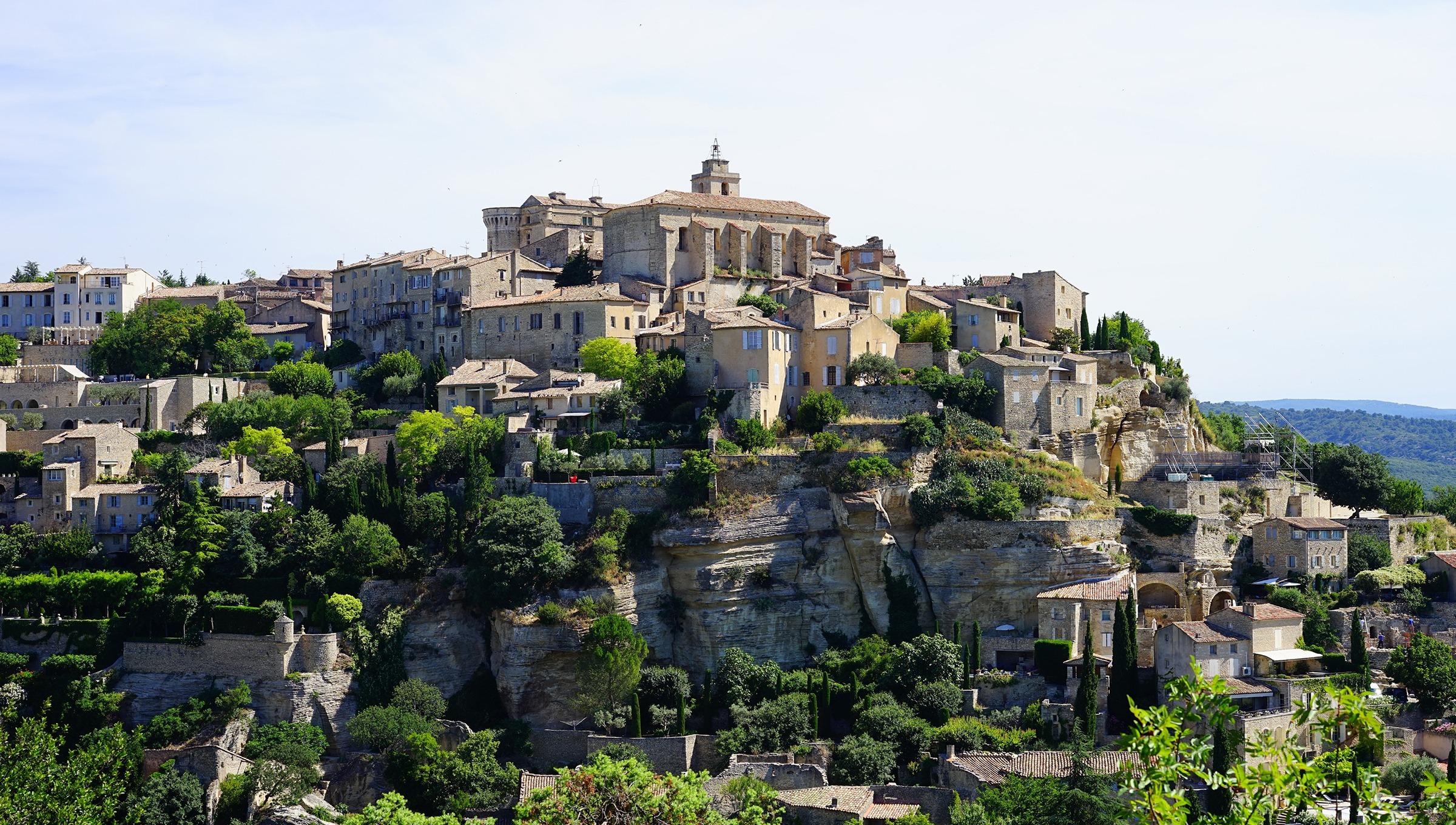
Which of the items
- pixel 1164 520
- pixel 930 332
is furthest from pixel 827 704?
pixel 930 332

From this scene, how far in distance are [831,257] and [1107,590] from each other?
30185 millimetres

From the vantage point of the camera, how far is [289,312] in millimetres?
85625

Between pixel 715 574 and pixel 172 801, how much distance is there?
1960cm

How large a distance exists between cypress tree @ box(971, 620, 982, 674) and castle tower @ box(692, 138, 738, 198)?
34225 millimetres

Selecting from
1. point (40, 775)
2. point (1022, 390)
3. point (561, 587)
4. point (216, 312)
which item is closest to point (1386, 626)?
point (1022, 390)

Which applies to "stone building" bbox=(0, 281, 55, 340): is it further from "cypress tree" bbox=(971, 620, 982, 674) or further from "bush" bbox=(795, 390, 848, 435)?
"cypress tree" bbox=(971, 620, 982, 674)

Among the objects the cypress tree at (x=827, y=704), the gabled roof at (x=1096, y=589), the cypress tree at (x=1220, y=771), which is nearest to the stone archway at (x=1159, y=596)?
the gabled roof at (x=1096, y=589)

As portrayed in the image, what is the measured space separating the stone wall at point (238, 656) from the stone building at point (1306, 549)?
33.8 meters

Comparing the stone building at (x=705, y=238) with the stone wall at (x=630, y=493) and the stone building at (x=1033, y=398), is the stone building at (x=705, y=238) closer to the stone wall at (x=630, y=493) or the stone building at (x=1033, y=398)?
the stone wall at (x=630, y=493)

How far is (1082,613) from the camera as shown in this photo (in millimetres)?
52469

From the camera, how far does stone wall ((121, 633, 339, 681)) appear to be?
56.3 meters

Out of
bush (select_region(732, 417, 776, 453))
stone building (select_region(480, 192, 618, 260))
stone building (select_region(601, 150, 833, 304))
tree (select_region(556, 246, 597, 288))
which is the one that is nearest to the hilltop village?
bush (select_region(732, 417, 776, 453))

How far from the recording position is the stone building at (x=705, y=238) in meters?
74.2

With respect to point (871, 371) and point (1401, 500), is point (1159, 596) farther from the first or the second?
point (1401, 500)
